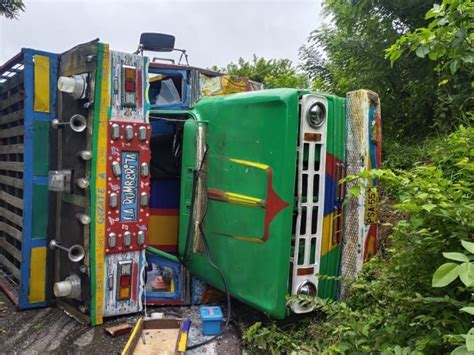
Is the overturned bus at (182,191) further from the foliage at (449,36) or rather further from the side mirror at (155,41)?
the side mirror at (155,41)

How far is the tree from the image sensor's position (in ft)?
13.9

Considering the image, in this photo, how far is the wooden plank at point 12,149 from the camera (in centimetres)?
334

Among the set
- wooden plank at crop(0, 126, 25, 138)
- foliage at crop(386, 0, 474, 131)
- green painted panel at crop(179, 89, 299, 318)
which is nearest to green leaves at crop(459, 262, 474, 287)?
foliage at crop(386, 0, 474, 131)

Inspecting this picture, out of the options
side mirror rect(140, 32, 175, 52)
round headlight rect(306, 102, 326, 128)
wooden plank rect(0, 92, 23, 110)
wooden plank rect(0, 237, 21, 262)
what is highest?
side mirror rect(140, 32, 175, 52)

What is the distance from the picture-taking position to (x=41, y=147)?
318 cm

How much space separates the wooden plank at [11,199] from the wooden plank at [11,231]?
21 centimetres

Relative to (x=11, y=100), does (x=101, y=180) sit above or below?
below

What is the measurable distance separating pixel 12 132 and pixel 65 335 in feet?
5.83

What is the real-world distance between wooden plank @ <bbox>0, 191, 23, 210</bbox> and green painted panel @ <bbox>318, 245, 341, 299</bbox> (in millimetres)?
2331

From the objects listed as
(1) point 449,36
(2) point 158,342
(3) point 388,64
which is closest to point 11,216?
(2) point 158,342

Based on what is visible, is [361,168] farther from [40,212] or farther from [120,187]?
[40,212]

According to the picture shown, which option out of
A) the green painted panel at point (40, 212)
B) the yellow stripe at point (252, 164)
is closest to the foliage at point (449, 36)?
the yellow stripe at point (252, 164)

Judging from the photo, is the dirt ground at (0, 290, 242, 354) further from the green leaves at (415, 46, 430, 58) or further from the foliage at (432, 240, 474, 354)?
the green leaves at (415, 46, 430, 58)

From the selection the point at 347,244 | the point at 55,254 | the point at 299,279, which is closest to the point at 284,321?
the point at 299,279
